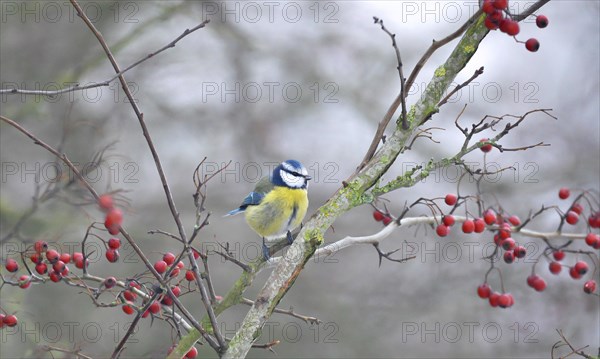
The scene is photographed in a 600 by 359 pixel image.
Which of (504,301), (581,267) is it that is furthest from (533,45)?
(504,301)

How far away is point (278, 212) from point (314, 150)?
12.7ft

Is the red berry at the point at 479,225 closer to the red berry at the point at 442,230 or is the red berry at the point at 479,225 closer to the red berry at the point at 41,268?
the red berry at the point at 442,230

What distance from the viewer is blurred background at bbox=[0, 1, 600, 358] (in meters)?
5.36

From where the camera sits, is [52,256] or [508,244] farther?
[508,244]

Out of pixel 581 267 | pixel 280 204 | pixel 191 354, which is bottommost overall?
pixel 191 354

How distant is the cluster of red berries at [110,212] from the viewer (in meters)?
1.40

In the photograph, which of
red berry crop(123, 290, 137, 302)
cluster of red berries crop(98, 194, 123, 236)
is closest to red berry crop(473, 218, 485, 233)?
red berry crop(123, 290, 137, 302)

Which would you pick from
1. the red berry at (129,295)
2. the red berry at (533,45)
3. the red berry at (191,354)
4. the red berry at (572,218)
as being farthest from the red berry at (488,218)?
the red berry at (129,295)

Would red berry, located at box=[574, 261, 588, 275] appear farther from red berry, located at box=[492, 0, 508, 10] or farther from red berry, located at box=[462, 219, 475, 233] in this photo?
red berry, located at box=[492, 0, 508, 10]

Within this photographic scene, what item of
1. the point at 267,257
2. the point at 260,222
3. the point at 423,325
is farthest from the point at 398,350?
the point at 267,257

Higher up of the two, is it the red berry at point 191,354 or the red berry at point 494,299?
the red berry at point 494,299

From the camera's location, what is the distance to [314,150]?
667cm

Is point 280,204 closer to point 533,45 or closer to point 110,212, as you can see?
point 533,45

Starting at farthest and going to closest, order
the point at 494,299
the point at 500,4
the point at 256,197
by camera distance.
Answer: the point at 256,197 < the point at 494,299 < the point at 500,4
